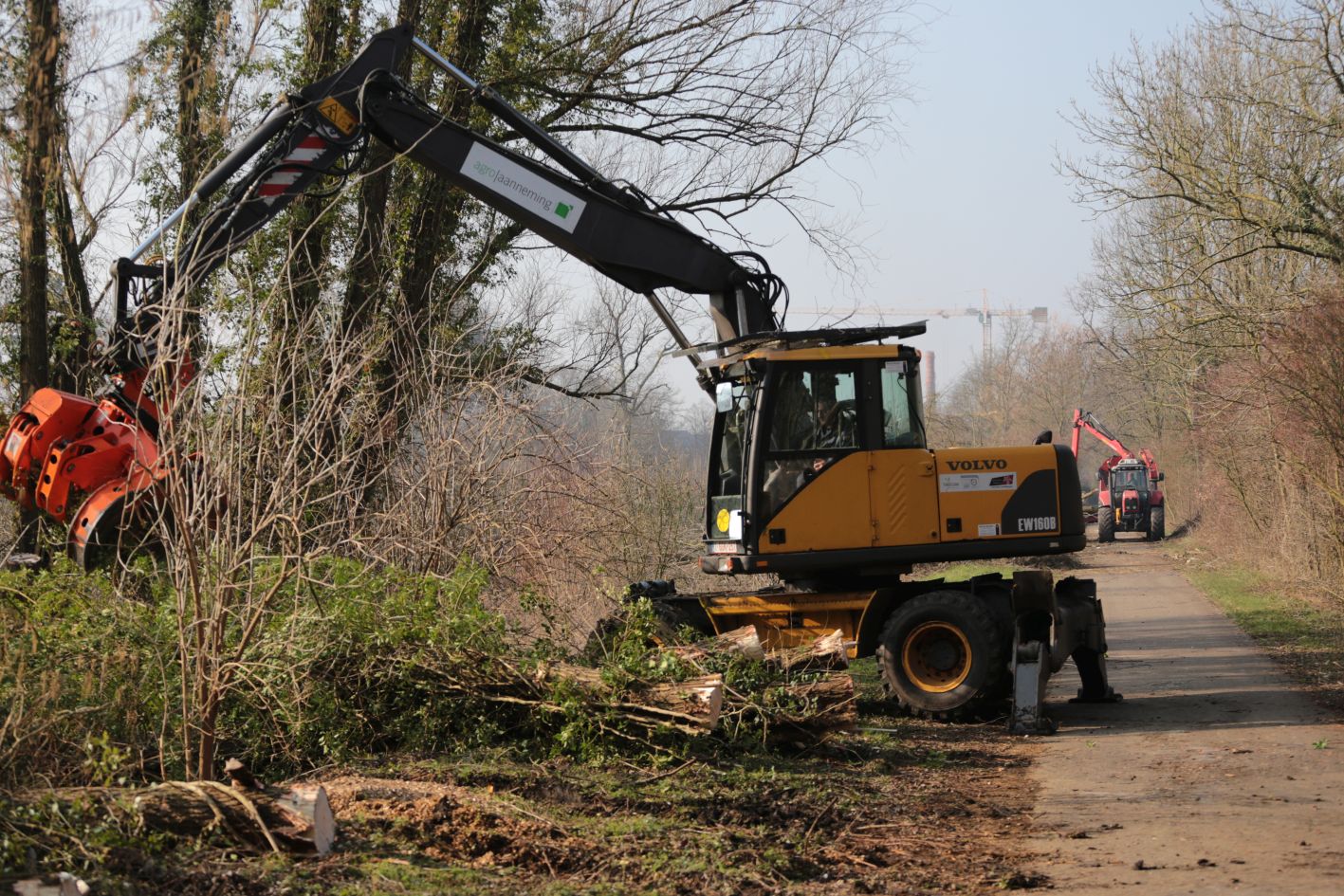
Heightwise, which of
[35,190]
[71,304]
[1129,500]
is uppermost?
[35,190]

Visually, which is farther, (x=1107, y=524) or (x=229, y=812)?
(x=1107, y=524)

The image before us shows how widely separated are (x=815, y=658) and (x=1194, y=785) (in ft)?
9.92

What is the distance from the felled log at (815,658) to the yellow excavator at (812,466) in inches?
45.5

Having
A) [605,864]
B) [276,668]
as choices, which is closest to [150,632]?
[276,668]

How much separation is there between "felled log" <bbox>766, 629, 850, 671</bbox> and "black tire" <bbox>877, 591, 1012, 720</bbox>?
3.74 ft

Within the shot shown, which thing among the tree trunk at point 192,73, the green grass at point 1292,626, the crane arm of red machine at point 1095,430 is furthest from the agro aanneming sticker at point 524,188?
the crane arm of red machine at point 1095,430

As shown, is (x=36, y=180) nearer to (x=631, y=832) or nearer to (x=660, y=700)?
(x=660, y=700)

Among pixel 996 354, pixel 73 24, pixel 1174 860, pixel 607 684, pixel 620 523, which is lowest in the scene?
pixel 1174 860

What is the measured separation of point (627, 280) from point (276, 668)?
5775 mm

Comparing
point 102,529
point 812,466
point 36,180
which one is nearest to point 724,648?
point 812,466

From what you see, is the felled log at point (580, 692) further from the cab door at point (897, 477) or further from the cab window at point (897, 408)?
the cab window at point (897, 408)

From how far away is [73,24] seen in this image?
12.1 meters

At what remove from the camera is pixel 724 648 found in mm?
10141

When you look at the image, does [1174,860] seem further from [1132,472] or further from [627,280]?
[1132,472]
